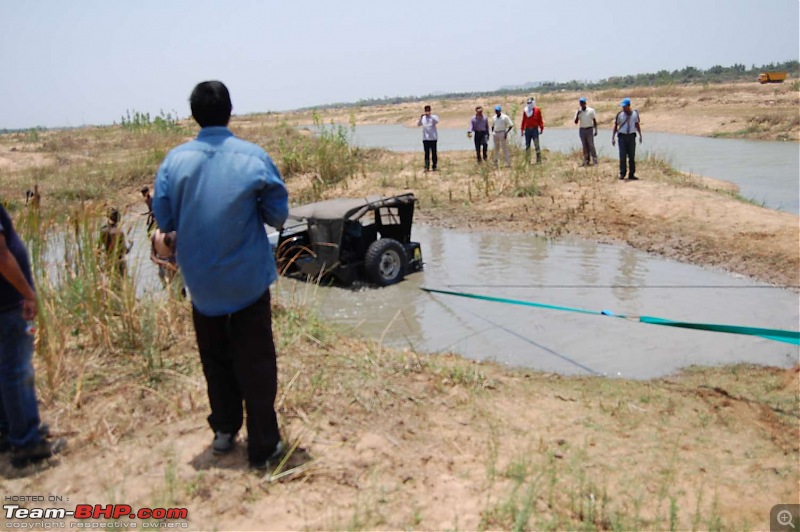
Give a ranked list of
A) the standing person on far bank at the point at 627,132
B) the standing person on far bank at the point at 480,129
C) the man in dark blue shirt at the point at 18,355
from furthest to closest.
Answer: the standing person on far bank at the point at 480,129 → the standing person on far bank at the point at 627,132 → the man in dark blue shirt at the point at 18,355

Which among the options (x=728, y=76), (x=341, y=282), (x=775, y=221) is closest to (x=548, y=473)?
(x=341, y=282)

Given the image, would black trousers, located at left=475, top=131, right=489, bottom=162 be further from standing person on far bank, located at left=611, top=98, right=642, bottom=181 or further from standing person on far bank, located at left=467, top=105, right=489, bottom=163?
standing person on far bank, located at left=611, top=98, right=642, bottom=181

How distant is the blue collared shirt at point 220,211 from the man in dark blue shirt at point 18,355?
866 millimetres

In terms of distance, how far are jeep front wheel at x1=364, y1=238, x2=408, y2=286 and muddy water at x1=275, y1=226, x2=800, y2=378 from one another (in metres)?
0.15

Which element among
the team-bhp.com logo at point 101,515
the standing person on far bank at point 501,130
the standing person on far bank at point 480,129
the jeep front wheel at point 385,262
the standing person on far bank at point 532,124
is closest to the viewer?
the team-bhp.com logo at point 101,515

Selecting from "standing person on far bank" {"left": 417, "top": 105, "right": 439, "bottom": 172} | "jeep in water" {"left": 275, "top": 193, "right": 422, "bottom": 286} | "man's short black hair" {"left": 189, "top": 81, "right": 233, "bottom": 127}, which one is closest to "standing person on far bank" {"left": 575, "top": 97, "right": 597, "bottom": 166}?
"standing person on far bank" {"left": 417, "top": 105, "right": 439, "bottom": 172}

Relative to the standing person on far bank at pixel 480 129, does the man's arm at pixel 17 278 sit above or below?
below

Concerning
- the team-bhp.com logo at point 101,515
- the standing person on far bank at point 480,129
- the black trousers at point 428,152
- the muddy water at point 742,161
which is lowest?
the team-bhp.com logo at point 101,515

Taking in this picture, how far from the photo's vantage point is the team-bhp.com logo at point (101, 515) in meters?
3.08

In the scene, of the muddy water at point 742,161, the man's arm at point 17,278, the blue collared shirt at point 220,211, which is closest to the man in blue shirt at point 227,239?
the blue collared shirt at point 220,211

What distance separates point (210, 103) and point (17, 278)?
1.33m

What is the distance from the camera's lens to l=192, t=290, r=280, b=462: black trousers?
331cm

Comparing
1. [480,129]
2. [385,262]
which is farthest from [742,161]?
[385,262]

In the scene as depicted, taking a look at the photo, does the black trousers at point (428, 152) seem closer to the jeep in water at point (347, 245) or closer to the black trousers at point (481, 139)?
the black trousers at point (481, 139)
